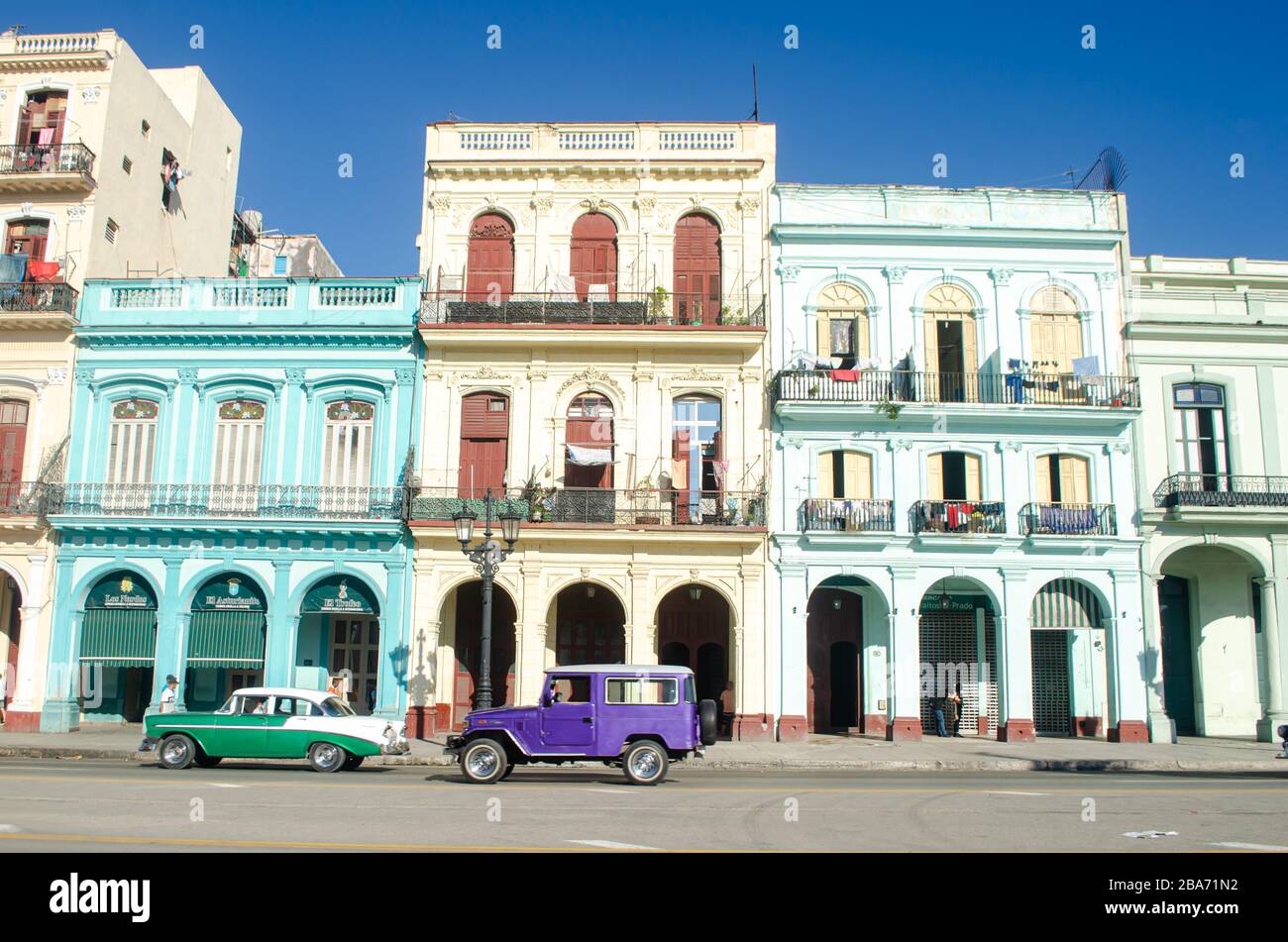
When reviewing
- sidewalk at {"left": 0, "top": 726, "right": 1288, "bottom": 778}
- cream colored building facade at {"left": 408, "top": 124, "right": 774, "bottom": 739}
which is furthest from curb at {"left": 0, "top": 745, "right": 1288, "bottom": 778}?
cream colored building facade at {"left": 408, "top": 124, "right": 774, "bottom": 739}

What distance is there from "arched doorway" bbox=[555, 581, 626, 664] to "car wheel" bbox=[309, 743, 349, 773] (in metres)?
9.54

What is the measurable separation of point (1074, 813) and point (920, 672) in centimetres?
1496

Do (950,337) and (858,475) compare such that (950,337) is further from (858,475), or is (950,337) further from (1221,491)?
(1221,491)

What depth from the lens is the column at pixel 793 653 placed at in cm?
2542

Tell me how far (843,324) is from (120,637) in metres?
19.9

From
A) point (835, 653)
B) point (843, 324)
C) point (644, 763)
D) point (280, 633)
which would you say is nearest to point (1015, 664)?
point (835, 653)

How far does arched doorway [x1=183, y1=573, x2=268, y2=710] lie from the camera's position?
85.9ft

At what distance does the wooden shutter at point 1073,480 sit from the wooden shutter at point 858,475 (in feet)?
16.0

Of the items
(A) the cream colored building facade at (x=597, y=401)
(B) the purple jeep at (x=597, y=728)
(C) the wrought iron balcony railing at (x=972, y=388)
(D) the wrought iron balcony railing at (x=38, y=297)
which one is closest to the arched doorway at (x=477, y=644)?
(A) the cream colored building facade at (x=597, y=401)

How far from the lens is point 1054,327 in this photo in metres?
27.6

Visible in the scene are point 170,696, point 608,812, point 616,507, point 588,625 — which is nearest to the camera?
point 608,812

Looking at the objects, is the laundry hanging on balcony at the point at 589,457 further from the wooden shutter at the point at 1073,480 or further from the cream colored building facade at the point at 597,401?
the wooden shutter at the point at 1073,480
